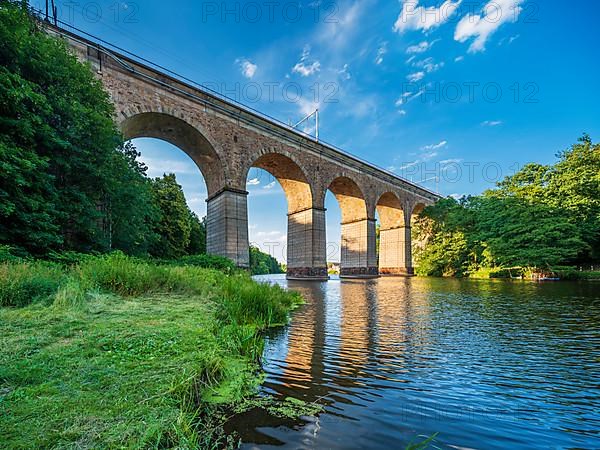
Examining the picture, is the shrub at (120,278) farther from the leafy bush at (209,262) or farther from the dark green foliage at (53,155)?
the leafy bush at (209,262)

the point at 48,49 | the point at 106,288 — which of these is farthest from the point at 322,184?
the point at 106,288

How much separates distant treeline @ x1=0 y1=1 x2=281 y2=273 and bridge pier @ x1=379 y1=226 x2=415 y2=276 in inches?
1090

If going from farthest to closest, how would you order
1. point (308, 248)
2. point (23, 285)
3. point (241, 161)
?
1. point (308, 248)
2. point (241, 161)
3. point (23, 285)

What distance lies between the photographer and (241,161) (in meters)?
18.2

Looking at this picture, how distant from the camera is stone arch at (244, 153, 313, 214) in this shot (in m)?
21.5

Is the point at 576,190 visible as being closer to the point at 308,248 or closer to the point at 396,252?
the point at 396,252

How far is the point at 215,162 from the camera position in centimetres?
1734

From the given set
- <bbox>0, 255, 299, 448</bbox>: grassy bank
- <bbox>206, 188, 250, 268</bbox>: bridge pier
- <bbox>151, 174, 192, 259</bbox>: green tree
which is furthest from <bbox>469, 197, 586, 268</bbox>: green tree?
<bbox>151, 174, 192, 259</bbox>: green tree

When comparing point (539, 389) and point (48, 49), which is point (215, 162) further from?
point (539, 389)

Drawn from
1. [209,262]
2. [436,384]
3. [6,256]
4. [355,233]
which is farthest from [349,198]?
[436,384]

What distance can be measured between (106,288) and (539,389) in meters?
6.24

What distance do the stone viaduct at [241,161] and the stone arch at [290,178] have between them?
75 mm

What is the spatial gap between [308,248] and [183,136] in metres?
11.2

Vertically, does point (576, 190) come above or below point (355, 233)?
above
